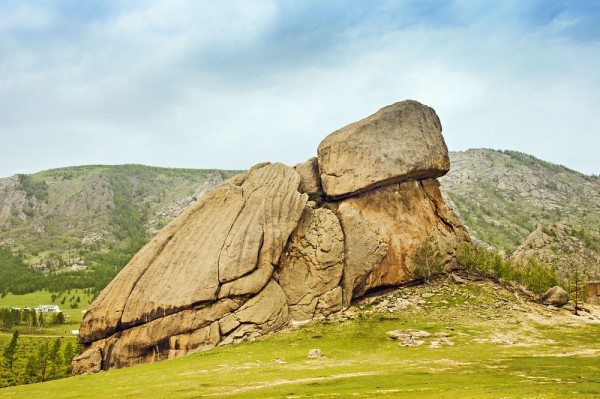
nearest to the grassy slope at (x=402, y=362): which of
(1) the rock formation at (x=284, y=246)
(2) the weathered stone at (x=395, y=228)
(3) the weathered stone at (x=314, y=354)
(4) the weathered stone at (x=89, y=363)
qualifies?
(3) the weathered stone at (x=314, y=354)

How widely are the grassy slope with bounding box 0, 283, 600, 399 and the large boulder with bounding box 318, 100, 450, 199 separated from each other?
29.5m

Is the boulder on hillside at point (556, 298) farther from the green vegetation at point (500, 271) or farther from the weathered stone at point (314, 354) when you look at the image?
the weathered stone at point (314, 354)

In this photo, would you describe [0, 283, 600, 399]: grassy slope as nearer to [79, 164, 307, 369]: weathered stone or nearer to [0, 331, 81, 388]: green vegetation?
[79, 164, 307, 369]: weathered stone

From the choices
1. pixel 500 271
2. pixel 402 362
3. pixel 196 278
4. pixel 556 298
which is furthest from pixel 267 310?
pixel 500 271

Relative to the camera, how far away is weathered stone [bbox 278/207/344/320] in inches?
3711

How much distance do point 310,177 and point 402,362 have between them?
6609 cm

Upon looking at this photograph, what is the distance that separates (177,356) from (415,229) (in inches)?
2525

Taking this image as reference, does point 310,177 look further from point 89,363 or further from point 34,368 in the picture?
point 34,368

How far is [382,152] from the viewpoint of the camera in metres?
109

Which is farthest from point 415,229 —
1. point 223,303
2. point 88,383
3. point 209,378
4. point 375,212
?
point 88,383

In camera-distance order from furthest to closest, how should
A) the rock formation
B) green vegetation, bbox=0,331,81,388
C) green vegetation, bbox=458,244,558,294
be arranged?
1. green vegetation, bbox=458,244,558,294
2. green vegetation, bbox=0,331,81,388
3. the rock formation

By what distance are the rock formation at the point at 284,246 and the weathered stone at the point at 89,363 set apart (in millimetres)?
→ 204

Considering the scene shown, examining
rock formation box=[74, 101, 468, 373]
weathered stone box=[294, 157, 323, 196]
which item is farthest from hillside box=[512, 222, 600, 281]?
weathered stone box=[294, 157, 323, 196]

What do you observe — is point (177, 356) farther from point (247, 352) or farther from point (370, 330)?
point (370, 330)
